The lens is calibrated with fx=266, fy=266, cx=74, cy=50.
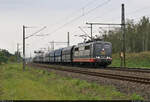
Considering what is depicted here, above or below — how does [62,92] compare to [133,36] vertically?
below

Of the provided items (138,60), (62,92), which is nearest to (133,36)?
(138,60)

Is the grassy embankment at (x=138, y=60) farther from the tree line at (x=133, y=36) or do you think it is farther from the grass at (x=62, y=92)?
the grass at (x=62, y=92)

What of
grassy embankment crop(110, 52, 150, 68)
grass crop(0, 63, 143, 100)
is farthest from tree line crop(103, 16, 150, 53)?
grass crop(0, 63, 143, 100)

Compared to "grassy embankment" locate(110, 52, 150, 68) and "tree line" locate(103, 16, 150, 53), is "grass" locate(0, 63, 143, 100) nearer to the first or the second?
"grassy embankment" locate(110, 52, 150, 68)

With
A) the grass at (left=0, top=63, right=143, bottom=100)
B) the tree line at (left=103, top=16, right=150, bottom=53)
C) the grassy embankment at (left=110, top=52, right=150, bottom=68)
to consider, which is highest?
the tree line at (left=103, top=16, right=150, bottom=53)

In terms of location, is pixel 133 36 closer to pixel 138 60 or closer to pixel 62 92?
pixel 138 60

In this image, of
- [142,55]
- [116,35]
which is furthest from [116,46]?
[142,55]

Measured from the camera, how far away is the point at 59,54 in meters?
51.1

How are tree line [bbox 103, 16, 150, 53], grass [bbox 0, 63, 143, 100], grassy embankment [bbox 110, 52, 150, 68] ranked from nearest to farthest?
grass [bbox 0, 63, 143, 100] → grassy embankment [bbox 110, 52, 150, 68] → tree line [bbox 103, 16, 150, 53]

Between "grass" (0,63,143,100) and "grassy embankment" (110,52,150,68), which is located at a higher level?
"grassy embankment" (110,52,150,68)

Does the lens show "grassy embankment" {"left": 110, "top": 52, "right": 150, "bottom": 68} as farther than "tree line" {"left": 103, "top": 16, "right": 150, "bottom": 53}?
No

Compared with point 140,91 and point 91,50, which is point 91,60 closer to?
point 91,50

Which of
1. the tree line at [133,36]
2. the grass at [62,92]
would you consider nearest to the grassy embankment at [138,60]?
the tree line at [133,36]

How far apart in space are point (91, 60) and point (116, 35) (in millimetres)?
38201
